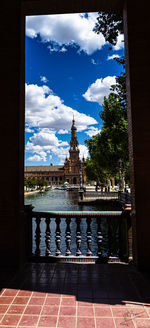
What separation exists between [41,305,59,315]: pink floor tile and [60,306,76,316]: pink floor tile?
65mm

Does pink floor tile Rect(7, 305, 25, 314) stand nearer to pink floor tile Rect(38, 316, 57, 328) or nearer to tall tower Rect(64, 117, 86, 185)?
pink floor tile Rect(38, 316, 57, 328)

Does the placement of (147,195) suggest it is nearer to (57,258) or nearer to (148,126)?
(148,126)

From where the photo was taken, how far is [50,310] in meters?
2.39

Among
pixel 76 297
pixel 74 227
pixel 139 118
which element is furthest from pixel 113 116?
pixel 76 297

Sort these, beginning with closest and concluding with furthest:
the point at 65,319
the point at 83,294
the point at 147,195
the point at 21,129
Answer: the point at 65,319 → the point at 83,294 → the point at 147,195 → the point at 21,129

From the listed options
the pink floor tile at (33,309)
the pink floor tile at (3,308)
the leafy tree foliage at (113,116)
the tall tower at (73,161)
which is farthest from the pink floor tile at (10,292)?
the tall tower at (73,161)

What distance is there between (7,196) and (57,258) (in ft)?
4.90

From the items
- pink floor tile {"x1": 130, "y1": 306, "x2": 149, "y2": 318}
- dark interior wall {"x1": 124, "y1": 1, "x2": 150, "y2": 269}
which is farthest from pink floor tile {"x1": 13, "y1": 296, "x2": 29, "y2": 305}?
dark interior wall {"x1": 124, "y1": 1, "x2": 150, "y2": 269}

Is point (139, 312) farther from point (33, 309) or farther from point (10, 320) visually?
point (10, 320)

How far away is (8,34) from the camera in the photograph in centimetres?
363

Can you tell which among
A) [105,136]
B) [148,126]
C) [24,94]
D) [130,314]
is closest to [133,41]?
[148,126]

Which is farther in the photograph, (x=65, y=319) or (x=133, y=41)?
(x=133, y=41)

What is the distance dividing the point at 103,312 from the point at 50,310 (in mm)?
622

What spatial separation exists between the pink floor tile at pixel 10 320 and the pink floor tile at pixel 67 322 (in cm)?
47
